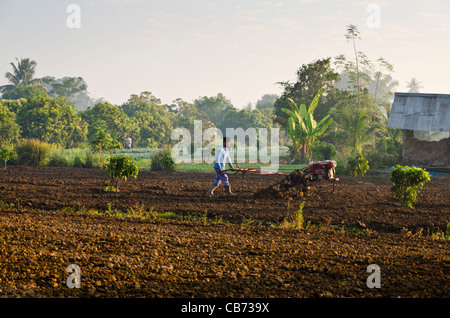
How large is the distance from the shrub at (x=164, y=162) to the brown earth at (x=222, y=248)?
736 centimetres

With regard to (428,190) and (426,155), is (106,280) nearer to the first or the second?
(428,190)

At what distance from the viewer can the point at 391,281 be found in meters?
4.73

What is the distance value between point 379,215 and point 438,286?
5218 millimetres

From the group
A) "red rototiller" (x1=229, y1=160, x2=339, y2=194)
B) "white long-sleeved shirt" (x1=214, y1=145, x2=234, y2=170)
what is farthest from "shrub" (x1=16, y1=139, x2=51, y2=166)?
"red rototiller" (x1=229, y1=160, x2=339, y2=194)

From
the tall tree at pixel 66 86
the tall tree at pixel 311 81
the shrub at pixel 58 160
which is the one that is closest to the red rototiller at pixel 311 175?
the shrub at pixel 58 160

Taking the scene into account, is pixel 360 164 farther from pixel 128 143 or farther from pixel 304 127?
pixel 128 143

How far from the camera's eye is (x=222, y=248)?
6289 mm

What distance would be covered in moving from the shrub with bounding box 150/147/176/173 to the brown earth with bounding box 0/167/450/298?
24.2 feet

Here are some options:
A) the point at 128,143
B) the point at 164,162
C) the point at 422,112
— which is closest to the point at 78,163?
the point at 164,162

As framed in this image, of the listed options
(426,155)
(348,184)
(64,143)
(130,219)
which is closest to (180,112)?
(64,143)

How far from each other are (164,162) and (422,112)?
13718 mm

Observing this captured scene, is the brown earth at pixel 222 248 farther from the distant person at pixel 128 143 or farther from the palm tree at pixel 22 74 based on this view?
Result: the palm tree at pixel 22 74

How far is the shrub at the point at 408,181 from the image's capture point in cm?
1018
